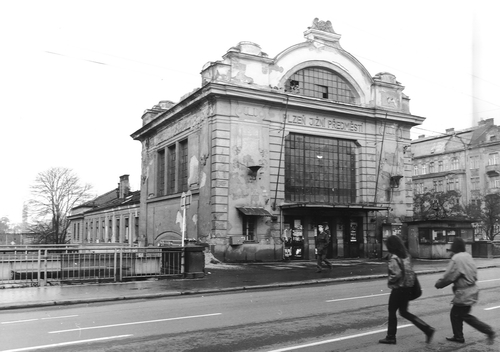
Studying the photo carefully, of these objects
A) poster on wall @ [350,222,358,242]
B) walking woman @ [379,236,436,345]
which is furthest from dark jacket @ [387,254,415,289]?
poster on wall @ [350,222,358,242]

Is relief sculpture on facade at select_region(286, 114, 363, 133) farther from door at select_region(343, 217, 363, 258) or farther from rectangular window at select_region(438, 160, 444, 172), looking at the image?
rectangular window at select_region(438, 160, 444, 172)

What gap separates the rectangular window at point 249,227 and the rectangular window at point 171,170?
7690mm

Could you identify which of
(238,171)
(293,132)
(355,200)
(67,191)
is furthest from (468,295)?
(67,191)

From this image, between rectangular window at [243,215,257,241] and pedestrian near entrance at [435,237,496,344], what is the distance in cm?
1929

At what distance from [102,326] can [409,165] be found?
1117 inches

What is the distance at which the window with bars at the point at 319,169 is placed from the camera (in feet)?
95.5

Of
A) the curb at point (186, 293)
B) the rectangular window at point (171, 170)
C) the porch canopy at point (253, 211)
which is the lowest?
the curb at point (186, 293)

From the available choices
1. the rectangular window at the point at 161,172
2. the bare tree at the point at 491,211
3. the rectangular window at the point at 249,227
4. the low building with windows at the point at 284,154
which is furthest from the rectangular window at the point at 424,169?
the rectangular window at the point at 249,227

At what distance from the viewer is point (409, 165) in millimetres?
33812

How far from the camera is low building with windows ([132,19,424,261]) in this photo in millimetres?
26406

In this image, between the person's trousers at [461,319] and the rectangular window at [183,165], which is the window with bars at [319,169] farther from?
the person's trousers at [461,319]

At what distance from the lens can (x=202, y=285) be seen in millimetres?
16953

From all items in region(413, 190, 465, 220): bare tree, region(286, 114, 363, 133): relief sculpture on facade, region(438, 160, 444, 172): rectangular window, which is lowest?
region(413, 190, 465, 220): bare tree

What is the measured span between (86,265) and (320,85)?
61.6ft
